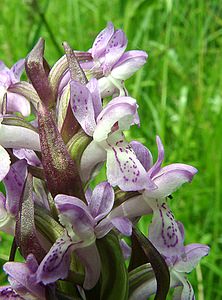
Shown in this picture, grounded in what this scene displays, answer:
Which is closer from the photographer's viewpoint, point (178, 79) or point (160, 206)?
point (160, 206)

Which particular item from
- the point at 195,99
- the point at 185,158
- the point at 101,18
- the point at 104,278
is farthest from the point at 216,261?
the point at 101,18

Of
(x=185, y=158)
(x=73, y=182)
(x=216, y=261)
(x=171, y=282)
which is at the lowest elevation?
(x=216, y=261)

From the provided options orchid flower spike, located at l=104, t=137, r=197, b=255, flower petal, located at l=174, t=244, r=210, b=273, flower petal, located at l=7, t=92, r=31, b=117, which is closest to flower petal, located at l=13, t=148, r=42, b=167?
flower petal, located at l=7, t=92, r=31, b=117

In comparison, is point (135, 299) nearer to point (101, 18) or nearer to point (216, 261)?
point (216, 261)

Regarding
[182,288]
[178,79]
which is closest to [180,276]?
[182,288]

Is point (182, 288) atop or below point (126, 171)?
below

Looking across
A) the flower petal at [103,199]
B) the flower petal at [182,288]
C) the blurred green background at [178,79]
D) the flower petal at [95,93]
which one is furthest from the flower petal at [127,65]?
the blurred green background at [178,79]

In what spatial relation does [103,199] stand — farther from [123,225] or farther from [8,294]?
[8,294]
